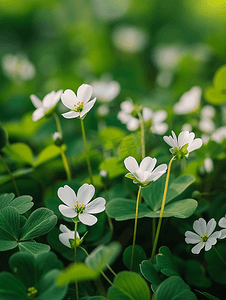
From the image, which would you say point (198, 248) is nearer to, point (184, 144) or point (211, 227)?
point (211, 227)

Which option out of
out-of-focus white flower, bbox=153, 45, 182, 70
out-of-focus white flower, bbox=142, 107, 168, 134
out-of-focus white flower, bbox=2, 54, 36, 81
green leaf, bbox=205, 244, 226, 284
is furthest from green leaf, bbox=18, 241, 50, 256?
out-of-focus white flower, bbox=153, 45, 182, 70

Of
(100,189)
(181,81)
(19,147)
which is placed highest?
(19,147)

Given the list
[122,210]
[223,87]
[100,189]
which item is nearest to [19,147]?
[100,189]

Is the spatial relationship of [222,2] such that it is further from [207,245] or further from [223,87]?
[207,245]

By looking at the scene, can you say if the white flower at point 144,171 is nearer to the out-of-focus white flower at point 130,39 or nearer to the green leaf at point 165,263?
the green leaf at point 165,263

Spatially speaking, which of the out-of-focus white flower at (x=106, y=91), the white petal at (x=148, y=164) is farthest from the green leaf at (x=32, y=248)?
the out-of-focus white flower at (x=106, y=91)

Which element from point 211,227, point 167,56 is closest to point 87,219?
point 211,227
